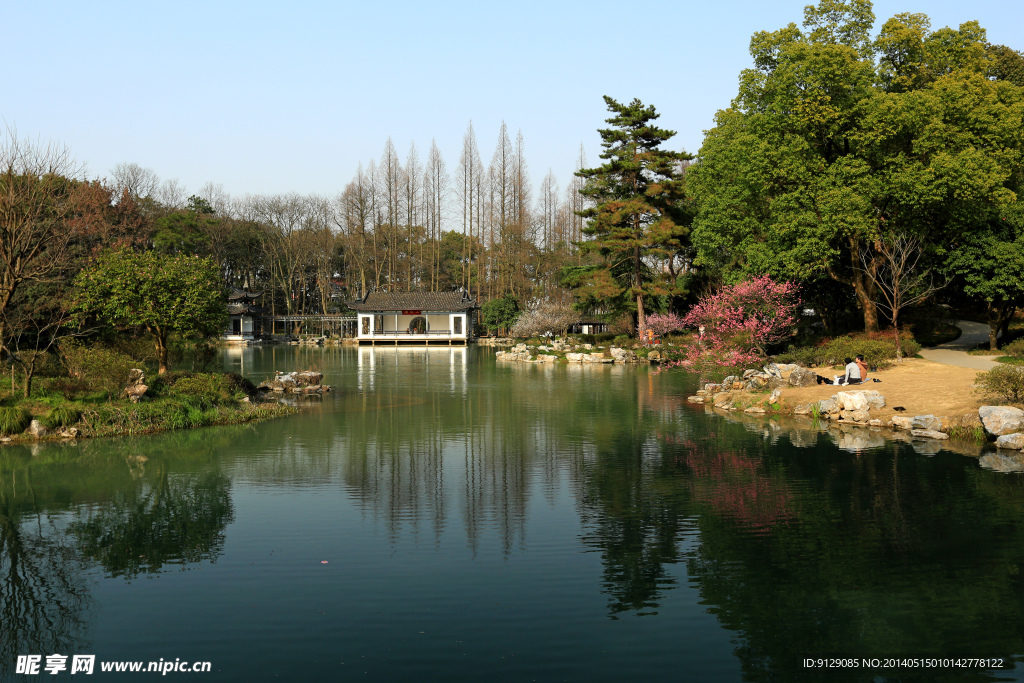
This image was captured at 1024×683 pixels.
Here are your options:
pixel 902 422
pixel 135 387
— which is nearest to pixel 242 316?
pixel 135 387

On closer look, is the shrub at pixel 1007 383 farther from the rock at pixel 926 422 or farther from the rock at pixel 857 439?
the rock at pixel 857 439

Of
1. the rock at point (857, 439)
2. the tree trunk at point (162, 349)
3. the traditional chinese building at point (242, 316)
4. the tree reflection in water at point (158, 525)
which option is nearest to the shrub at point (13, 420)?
the tree trunk at point (162, 349)

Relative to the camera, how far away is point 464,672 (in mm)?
5914

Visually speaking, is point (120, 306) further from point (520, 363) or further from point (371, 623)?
point (520, 363)

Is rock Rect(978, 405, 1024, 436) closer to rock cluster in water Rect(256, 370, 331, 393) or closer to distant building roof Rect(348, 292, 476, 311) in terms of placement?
rock cluster in water Rect(256, 370, 331, 393)

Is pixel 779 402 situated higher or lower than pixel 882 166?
lower

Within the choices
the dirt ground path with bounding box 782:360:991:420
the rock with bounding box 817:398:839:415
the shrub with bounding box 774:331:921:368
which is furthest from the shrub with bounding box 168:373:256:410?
the shrub with bounding box 774:331:921:368

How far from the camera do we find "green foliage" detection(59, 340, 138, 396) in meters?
17.9

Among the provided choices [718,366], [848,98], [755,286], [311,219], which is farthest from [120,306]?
[311,219]

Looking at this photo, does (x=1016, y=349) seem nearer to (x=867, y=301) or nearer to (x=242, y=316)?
(x=867, y=301)

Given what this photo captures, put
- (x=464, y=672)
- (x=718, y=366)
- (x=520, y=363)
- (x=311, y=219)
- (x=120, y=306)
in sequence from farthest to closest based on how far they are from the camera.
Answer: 1. (x=311, y=219)
2. (x=520, y=363)
3. (x=718, y=366)
4. (x=120, y=306)
5. (x=464, y=672)

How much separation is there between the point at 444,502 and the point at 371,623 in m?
4.34

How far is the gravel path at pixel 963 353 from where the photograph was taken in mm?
23734

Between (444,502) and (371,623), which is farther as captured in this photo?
(444,502)
